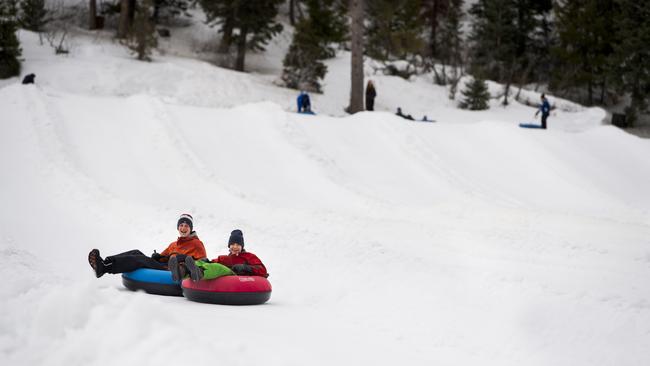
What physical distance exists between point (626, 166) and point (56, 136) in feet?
53.0

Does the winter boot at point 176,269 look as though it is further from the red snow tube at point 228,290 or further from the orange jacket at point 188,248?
the orange jacket at point 188,248

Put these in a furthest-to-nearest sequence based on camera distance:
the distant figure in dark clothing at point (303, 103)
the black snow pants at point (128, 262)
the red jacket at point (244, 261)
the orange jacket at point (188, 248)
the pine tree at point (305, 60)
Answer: the pine tree at point (305, 60)
the distant figure in dark clothing at point (303, 103)
the orange jacket at point (188, 248)
the red jacket at point (244, 261)
the black snow pants at point (128, 262)

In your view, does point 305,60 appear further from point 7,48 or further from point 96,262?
point 96,262

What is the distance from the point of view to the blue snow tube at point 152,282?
696 centimetres

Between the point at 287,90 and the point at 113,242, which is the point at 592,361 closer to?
the point at 113,242

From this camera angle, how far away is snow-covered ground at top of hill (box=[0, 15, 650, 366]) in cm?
479

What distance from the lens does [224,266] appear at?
22.5 ft

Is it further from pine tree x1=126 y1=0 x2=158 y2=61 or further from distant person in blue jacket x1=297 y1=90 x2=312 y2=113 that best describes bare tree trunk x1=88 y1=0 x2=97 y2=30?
distant person in blue jacket x1=297 y1=90 x2=312 y2=113

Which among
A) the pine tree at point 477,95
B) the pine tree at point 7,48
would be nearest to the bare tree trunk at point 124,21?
the pine tree at point 7,48

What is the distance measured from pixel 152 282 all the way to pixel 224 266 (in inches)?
34.1

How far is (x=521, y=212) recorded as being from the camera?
11852 millimetres

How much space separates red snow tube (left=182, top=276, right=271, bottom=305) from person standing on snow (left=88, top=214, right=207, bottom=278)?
35cm

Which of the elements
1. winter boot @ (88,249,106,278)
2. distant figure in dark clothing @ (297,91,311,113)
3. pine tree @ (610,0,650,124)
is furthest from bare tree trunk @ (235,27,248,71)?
winter boot @ (88,249,106,278)

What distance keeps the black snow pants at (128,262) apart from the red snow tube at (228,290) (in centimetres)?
60
